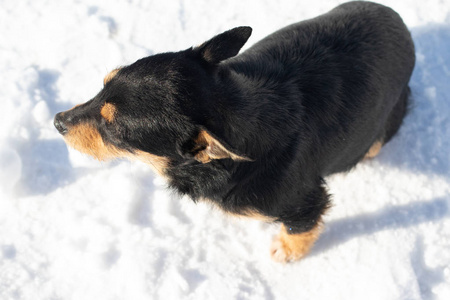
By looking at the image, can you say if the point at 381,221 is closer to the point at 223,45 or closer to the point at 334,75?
the point at 334,75

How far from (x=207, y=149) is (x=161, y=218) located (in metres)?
2.10

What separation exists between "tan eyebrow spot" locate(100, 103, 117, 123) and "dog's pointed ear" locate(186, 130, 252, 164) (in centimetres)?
66

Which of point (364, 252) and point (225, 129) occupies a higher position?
Answer: point (225, 129)

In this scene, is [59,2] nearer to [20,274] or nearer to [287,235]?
[20,274]

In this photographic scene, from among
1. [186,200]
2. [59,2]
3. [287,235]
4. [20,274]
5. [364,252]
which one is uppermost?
[59,2]

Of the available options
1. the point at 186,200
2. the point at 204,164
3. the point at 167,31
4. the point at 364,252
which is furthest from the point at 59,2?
the point at 364,252

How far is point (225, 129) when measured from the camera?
3002 millimetres

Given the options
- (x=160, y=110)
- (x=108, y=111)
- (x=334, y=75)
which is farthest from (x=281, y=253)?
(x=108, y=111)

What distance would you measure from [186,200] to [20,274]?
78.7 inches

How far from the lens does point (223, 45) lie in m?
3.38

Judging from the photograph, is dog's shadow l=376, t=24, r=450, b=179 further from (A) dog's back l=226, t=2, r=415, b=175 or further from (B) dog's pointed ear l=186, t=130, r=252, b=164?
(B) dog's pointed ear l=186, t=130, r=252, b=164

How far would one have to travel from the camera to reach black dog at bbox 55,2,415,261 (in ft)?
9.75

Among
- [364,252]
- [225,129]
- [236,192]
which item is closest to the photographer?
[225,129]

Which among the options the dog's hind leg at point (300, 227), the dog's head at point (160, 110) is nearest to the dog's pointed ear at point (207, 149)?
the dog's head at point (160, 110)
